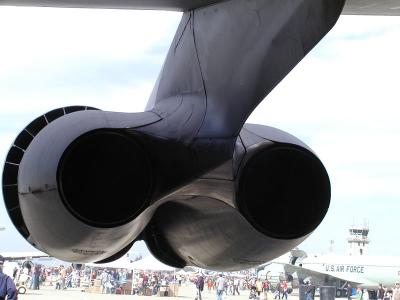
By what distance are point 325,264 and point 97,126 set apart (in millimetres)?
49410

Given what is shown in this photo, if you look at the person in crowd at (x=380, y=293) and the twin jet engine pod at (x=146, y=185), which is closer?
the twin jet engine pod at (x=146, y=185)

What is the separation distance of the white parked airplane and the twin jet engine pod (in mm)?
45115

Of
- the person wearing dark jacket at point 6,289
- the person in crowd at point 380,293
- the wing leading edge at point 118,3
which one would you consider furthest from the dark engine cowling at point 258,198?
the person in crowd at point 380,293

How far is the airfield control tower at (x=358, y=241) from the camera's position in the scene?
2435 inches

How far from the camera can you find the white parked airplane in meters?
48.7

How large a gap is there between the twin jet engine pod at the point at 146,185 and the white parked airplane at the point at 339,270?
45.1 meters

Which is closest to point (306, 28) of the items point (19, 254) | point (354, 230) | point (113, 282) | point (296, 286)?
point (113, 282)

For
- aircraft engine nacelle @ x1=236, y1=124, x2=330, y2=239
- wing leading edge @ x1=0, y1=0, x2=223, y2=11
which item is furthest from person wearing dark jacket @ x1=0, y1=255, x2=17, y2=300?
aircraft engine nacelle @ x1=236, y1=124, x2=330, y2=239

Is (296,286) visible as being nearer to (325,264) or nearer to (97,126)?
(325,264)

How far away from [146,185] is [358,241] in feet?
197

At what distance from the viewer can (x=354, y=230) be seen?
62.8m

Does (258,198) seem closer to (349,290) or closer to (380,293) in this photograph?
(380,293)

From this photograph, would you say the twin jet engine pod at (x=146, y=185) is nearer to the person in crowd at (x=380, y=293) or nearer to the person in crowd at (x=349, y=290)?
the person in crowd at (x=380, y=293)

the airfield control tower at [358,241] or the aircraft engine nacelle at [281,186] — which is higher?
the airfield control tower at [358,241]
